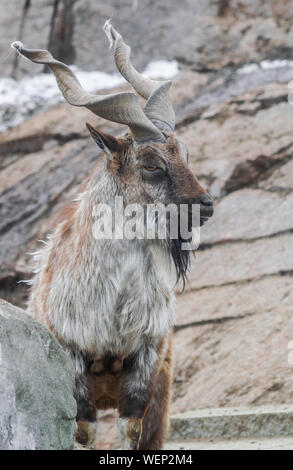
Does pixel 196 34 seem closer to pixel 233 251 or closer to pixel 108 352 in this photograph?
pixel 233 251

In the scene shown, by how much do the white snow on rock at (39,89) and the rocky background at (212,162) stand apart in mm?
182

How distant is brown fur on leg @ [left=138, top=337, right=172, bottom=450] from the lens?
5652 mm

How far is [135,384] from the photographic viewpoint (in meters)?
5.15

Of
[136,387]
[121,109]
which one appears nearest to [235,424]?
[136,387]

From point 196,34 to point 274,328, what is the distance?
570 cm

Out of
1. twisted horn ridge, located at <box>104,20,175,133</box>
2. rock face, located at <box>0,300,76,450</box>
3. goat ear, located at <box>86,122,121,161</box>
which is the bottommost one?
rock face, located at <box>0,300,76,450</box>

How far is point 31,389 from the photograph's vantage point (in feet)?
12.8

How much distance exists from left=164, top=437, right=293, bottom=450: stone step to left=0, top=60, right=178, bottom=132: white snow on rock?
5.87 meters

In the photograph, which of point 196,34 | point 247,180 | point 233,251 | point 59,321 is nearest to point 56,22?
point 196,34

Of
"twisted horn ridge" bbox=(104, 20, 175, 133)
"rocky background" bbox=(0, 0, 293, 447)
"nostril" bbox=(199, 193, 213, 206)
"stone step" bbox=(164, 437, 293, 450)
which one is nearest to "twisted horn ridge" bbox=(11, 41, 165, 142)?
"twisted horn ridge" bbox=(104, 20, 175, 133)

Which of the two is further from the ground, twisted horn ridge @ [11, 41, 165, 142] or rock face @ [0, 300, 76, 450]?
twisted horn ridge @ [11, 41, 165, 142]

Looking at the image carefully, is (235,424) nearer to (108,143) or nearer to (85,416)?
(85,416)

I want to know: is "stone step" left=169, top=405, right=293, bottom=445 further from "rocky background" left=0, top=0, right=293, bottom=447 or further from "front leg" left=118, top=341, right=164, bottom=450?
"front leg" left=118, top=341, right=164, bottom=450

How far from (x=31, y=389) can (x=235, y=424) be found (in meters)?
2.59
